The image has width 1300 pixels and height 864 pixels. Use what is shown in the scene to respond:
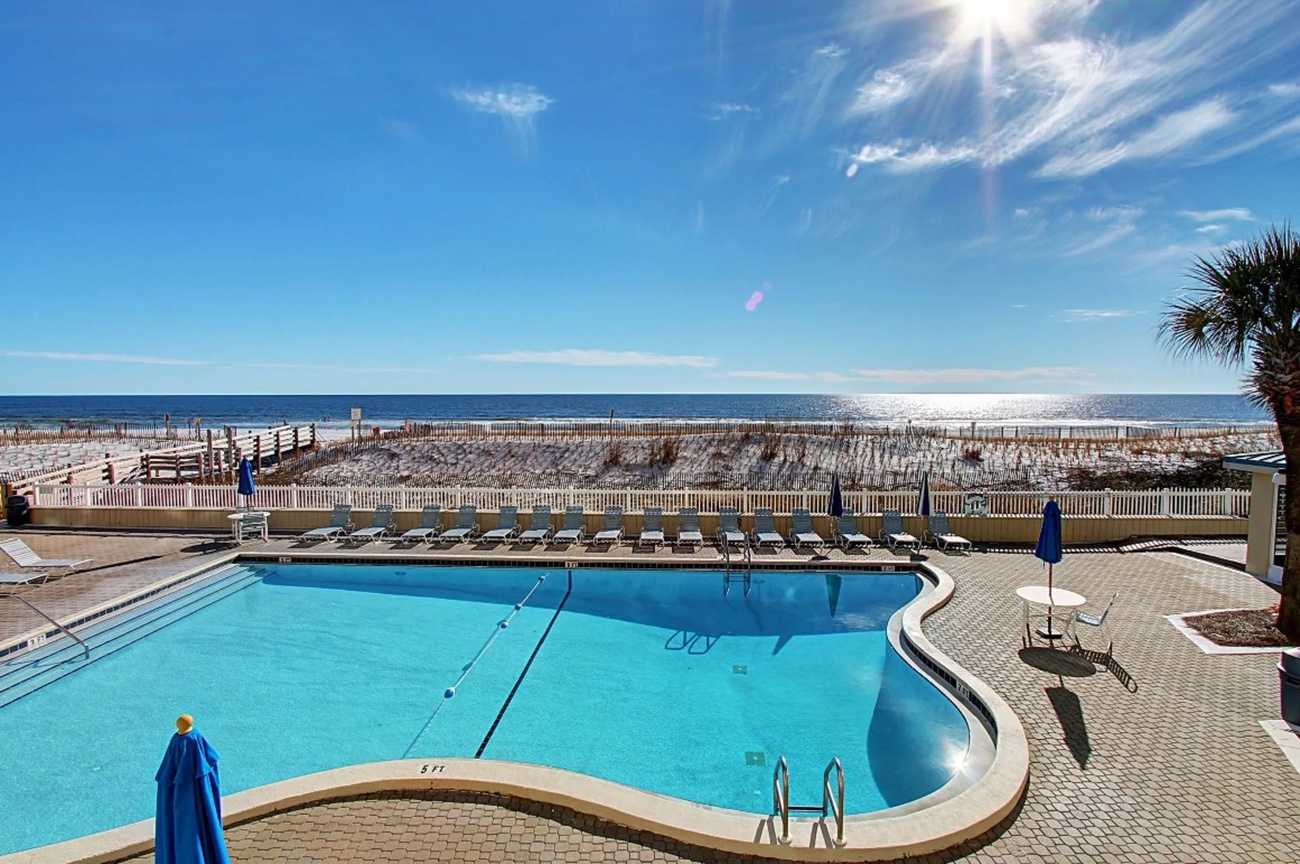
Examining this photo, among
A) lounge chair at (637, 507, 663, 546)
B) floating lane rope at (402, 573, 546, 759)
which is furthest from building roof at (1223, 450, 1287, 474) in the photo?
floating lane rope at (402, 573, 546, 759)

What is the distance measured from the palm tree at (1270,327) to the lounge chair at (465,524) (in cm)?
1166

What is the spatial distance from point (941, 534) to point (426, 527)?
32.6ft

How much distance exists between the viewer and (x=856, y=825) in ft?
12.5

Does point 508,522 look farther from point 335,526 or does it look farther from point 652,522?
point 335,526

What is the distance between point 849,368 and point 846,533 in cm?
6316

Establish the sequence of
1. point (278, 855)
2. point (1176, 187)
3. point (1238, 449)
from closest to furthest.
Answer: point (278, 855), point (1176, 187), point (1238, 449)

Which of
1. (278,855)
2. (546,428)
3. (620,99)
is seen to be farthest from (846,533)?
(546,428)

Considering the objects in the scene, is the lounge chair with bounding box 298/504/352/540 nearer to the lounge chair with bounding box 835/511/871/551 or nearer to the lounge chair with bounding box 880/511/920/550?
the lounge chair with bounding box 835/511/871/551

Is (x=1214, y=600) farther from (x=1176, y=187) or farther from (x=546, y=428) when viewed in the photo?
(x=546, y=428)

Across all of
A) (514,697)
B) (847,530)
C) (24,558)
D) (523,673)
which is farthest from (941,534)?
(24,558)

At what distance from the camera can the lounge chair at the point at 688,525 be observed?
38.1ft

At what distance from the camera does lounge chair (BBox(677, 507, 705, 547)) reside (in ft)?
38.1

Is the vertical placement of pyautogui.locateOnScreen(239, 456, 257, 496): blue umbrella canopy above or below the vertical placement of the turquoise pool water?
above

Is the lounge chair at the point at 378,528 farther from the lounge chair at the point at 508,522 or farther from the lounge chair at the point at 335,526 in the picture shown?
the lounge chair at the point at 508,522
